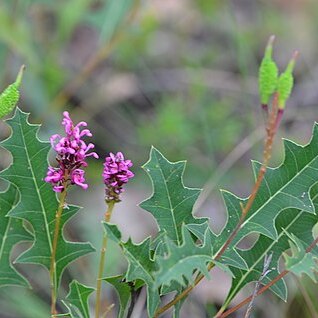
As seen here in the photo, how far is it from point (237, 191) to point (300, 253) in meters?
2.04

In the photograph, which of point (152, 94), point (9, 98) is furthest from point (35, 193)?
point (152, 94)

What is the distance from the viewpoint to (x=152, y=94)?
400 centimetres

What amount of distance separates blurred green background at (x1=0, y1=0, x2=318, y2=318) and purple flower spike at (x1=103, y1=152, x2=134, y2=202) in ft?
3.68

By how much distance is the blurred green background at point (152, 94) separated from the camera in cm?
283

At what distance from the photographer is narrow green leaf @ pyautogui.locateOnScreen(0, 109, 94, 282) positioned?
1427mm

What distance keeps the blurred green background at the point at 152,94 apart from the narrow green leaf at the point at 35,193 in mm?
918

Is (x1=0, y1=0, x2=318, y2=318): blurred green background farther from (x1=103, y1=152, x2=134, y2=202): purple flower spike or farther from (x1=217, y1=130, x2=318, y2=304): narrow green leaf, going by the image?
(x1=103, y1=152, x2=134, y2=202): purple flower spike

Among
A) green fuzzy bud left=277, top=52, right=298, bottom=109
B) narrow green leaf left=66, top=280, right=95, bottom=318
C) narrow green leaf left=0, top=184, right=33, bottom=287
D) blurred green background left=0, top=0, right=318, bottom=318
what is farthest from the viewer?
blurred green background left=0, top=0, right=318, bottom=318

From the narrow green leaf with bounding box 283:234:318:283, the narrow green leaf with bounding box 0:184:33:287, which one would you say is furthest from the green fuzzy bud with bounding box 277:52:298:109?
the narrow green leaf with bounding box 0:184:33:287

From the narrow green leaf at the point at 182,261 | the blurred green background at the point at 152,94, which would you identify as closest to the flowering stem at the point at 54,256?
the narrow green leaf at the point at 182,261

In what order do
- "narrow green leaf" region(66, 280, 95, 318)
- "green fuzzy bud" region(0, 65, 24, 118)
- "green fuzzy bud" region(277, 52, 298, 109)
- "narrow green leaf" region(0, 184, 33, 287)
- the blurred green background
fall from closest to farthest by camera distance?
"green fuzzy bud" region(277, 52, 298, 109) → "green fuzzy bud" region(0, 65, 24, 118) → "narrow green leaf" region(66, 280, 95, 318) → "narrow green leaf" region(0, 184, 33, 287) → the blurred green background

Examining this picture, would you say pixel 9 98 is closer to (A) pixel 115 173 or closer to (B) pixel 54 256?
(A) pixel 115 173

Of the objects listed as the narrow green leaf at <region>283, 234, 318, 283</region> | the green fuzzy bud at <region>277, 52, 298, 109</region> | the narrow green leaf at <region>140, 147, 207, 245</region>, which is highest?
the green fuzzy bud at <region>277, 52, 298, 109</region>

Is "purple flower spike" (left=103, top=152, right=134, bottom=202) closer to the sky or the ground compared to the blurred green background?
closer to the ground
